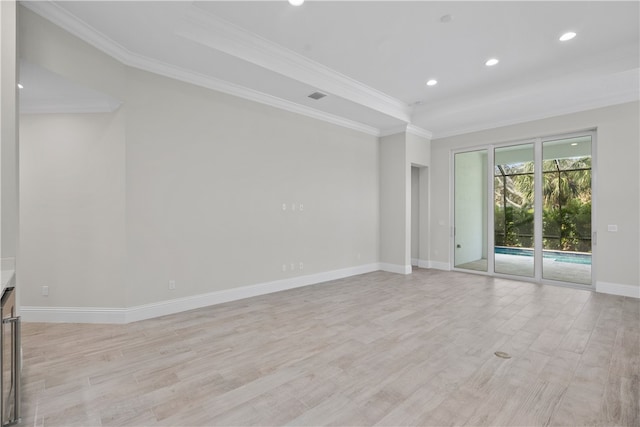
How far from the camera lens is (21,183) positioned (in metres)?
3.73

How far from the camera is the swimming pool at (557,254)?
5605 millimetres

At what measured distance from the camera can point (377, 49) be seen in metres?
4.11

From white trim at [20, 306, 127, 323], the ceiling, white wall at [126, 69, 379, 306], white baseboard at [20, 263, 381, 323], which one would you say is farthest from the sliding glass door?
white trim at [20, 306, 127, 323]

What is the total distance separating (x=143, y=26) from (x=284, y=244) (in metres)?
3.53

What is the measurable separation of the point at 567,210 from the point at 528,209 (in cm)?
61

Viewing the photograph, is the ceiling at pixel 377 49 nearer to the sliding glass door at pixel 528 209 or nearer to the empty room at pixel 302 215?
the empty room at pixel 302 215

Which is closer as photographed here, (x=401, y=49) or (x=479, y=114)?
(x=401, y=49)

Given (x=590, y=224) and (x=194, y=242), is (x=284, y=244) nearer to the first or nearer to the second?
(x=194, y=242)

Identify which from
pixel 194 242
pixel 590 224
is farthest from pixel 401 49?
pixel 590 224

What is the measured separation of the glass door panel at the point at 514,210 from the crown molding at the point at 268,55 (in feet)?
10.1

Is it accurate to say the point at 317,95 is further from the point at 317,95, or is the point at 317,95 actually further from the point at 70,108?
the point at 70,108

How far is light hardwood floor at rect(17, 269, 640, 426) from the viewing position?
2.09 meters

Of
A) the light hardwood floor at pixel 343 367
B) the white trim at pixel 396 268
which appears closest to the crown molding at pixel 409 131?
the white trim at pixel 396 268

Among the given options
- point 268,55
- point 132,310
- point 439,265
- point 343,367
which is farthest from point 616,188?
point 132,310
